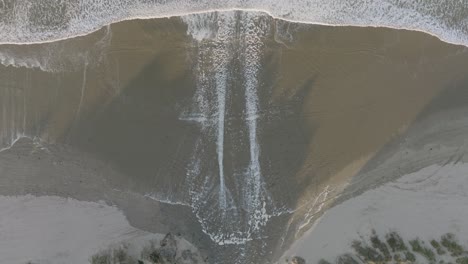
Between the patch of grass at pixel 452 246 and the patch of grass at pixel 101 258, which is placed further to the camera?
the patch of grass at pixel 452 246

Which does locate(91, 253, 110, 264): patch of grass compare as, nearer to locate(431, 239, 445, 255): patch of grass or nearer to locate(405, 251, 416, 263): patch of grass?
locate(405, 251, 416, 263): patch of grass

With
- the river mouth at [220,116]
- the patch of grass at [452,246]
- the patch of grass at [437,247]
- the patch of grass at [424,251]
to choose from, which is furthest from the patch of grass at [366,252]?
the patch of grass at [452,246]

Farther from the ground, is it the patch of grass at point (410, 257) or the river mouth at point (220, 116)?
the river mouth at point (220, 116)

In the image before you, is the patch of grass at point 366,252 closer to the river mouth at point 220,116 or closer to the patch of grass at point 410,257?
the patch of grass at point 410,257

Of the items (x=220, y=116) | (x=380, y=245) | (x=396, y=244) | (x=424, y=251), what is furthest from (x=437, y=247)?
(x=220, y=116)

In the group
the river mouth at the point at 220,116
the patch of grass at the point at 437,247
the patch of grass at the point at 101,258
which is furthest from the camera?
the patch of grass at the point at 437,247

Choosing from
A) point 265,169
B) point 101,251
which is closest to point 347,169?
point 265,169

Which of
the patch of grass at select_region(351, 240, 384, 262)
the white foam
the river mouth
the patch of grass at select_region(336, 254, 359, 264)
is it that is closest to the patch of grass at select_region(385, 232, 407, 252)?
the patch of grass at select_region(351, 240, 384, 262)

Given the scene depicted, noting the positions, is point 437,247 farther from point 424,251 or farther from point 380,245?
point 380,245
